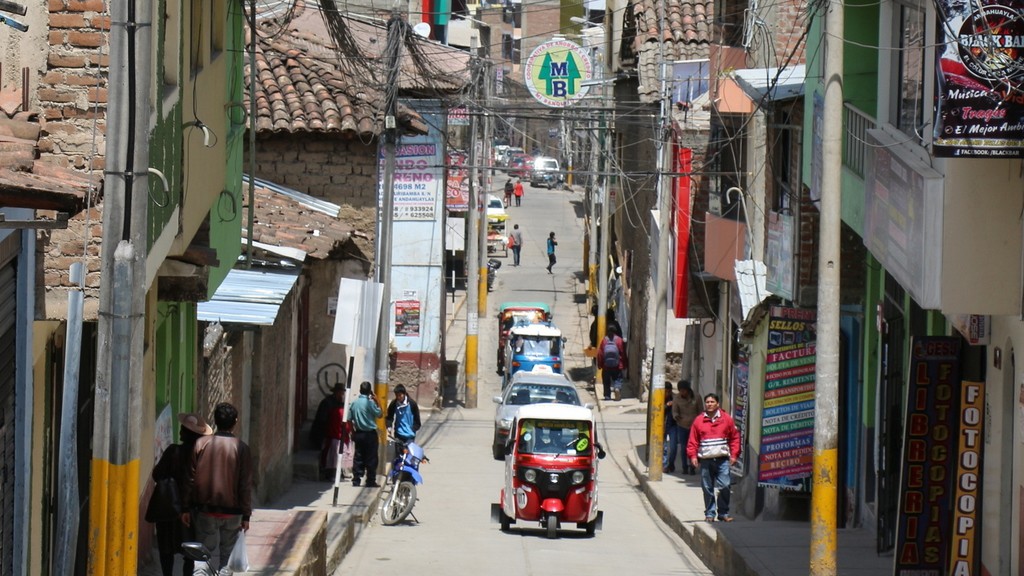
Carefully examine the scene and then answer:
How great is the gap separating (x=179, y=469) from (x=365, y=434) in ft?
39.3

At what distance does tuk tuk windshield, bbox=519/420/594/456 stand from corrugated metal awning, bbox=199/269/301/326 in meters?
3.90

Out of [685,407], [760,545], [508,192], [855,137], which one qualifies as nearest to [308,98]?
[685,407]

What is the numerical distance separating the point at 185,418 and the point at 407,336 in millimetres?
23555

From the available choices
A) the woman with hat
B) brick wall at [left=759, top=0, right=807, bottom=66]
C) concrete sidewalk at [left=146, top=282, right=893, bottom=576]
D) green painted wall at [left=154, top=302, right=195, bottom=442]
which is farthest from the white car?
the woman with hat

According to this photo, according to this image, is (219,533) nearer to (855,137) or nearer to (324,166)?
(855,137)

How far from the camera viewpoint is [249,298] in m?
17.7

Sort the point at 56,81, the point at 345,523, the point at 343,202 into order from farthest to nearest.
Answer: the point at 343,202 → the point at 345,523 → the point at 56,81

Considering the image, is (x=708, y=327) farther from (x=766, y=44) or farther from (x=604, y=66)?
(x=604, y=66)

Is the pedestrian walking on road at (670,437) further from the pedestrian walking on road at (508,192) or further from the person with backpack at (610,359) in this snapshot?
the pedestrian walking on road at (508,192)

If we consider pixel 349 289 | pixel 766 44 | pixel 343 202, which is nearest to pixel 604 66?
pixel 343 202

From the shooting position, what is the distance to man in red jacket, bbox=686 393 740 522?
19531 millimetres

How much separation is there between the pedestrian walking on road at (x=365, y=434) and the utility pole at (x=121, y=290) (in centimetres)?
1444

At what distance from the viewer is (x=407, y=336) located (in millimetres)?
34938

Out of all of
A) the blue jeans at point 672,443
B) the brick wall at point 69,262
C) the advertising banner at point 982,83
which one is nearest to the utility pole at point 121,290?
the brick wall at point 69,262
